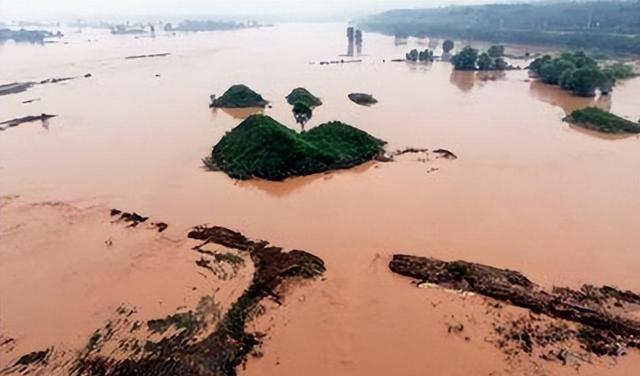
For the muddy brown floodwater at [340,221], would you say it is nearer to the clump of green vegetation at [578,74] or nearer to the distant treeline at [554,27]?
the clump of green vegetation at [578,74]

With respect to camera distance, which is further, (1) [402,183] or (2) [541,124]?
(2) [541,124]

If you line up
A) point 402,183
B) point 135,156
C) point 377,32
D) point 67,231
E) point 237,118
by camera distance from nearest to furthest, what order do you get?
point 67,231, point 402,183, point 135,156, point 237,118, point 377,32

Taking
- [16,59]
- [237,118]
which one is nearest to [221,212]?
[237,118]

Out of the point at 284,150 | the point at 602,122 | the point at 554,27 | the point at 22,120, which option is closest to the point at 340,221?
the point at 284,150

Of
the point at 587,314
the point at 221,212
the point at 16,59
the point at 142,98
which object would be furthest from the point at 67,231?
the point at 16,59

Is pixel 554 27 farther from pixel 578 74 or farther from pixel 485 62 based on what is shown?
pixel 578 74

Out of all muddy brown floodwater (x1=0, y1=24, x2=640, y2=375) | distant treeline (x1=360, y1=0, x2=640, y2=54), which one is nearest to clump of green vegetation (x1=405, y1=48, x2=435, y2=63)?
distant treeline (x1=360, y1=0, x2=640, y2=54)

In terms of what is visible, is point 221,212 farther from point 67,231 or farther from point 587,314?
point 587,314

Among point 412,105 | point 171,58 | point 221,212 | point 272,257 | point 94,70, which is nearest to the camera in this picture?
point 272,257
